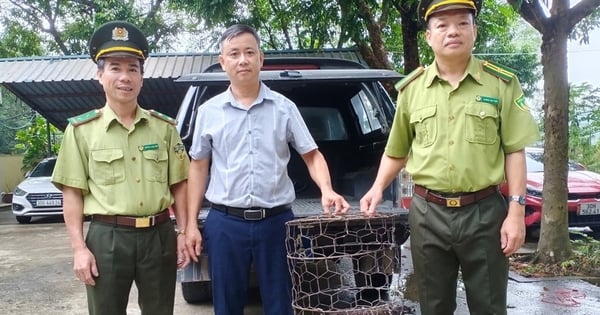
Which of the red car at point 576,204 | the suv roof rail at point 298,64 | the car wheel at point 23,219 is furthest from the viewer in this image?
the car wheel at point 23,219

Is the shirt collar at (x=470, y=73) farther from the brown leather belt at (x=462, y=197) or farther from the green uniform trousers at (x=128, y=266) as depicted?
the green uniform trousers at (x=128, y=266)

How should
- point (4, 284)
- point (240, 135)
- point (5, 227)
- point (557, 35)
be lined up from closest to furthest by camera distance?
point (240, 135)
point (557, 35)
point (4, 284)
point (5, 227)

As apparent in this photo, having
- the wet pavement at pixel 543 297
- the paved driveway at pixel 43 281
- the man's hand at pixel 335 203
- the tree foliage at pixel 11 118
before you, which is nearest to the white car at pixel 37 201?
the paved driveway at pixel 43 281

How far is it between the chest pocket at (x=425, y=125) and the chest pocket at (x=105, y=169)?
4.26ft

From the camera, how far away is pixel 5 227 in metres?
10.2

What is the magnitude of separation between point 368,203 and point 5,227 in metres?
9.71

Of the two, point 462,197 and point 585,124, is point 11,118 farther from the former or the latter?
point 462,197

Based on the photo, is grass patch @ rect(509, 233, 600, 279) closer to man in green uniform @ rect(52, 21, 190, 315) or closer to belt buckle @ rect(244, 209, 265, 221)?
belt buckle @ rect(244, 209, 265, 221)

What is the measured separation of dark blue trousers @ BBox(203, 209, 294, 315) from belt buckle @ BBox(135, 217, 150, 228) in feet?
0.95

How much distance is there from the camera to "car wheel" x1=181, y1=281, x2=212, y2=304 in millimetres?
4203

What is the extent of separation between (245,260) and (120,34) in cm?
115

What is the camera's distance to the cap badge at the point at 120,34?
2391 millimetres

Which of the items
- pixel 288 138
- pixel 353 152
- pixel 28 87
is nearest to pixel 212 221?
pixel 288 138

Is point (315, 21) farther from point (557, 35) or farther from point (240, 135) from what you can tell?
point (240, 135)
